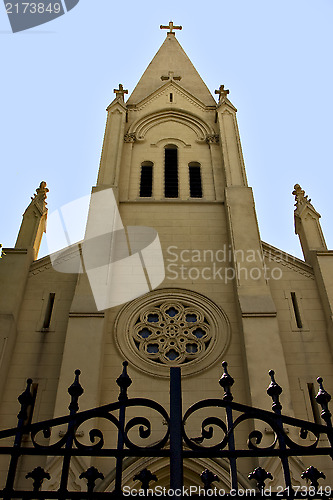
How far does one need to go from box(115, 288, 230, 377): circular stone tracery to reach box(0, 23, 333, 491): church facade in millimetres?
26

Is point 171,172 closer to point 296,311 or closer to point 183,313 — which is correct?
point 183,313

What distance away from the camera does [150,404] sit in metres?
4.01

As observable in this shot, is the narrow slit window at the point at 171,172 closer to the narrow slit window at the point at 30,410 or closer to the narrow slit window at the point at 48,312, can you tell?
the narrow slit window at the point at 48,312

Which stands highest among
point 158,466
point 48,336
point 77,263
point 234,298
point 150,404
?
point 77,263

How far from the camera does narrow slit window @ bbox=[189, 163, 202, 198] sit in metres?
16.3

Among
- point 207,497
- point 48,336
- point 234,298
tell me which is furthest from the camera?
point 234,298

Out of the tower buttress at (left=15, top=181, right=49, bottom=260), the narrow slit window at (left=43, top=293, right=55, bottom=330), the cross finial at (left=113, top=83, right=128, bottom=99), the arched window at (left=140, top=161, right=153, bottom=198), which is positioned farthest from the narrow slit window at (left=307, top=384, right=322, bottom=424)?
the cross finial at (left=113, top=83, right=128, bottom=99)

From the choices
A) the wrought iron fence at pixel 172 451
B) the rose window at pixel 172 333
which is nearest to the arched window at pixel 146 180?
the rose window at pixel 172 333

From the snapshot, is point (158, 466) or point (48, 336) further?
point (48, 336)

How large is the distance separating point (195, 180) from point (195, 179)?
0.05 m

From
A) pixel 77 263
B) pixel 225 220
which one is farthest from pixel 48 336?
pixel 225 220

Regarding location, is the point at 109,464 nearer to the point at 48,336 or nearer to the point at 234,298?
the point at 48,336

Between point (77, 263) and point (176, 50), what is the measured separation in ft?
55.2

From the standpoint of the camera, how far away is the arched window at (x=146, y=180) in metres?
16.3
